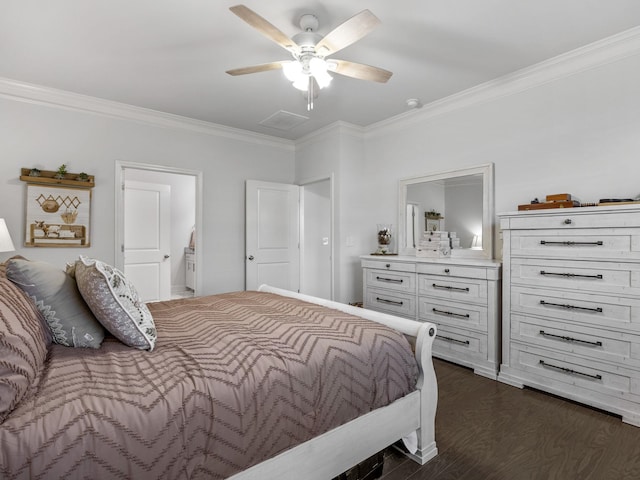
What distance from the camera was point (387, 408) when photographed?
160cm

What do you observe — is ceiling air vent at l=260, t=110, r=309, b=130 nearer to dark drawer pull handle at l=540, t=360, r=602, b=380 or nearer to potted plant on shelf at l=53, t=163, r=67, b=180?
potted plant on shelf at l=53, t=163, r=67, b=180

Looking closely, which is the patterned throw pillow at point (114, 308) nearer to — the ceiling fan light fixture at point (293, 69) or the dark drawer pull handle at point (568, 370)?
the ceiling fan light fixture at point (293, 69)

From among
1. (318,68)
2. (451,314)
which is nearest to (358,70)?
(318,68)

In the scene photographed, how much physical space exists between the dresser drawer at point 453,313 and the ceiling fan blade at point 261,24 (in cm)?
242

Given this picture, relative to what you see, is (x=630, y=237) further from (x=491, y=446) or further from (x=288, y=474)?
(x=288, y=474)

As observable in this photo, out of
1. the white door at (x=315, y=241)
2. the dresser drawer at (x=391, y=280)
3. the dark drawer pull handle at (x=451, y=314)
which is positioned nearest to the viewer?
the dark drawer pull handle at (x=451, y=314)

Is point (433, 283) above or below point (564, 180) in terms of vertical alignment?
below

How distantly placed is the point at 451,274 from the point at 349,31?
213 cm

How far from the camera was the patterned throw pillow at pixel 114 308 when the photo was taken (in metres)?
1.38

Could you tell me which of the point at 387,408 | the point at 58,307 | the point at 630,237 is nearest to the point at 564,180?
the point at 630,237

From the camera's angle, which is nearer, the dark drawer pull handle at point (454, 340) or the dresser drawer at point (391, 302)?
the dark drawer pull handle at point (454, 340)

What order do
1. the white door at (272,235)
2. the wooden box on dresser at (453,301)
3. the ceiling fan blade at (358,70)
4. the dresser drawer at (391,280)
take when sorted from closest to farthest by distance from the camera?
the ceiling fan blade at (358,70) → the wooden box on dresser at (453,301) → the dresser drawer at (391,280) → the white door at (272,235)

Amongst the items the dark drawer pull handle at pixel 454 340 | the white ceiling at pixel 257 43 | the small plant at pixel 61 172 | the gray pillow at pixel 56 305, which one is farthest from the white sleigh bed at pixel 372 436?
the small plant at pixel 61 172

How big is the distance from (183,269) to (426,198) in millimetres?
5180
